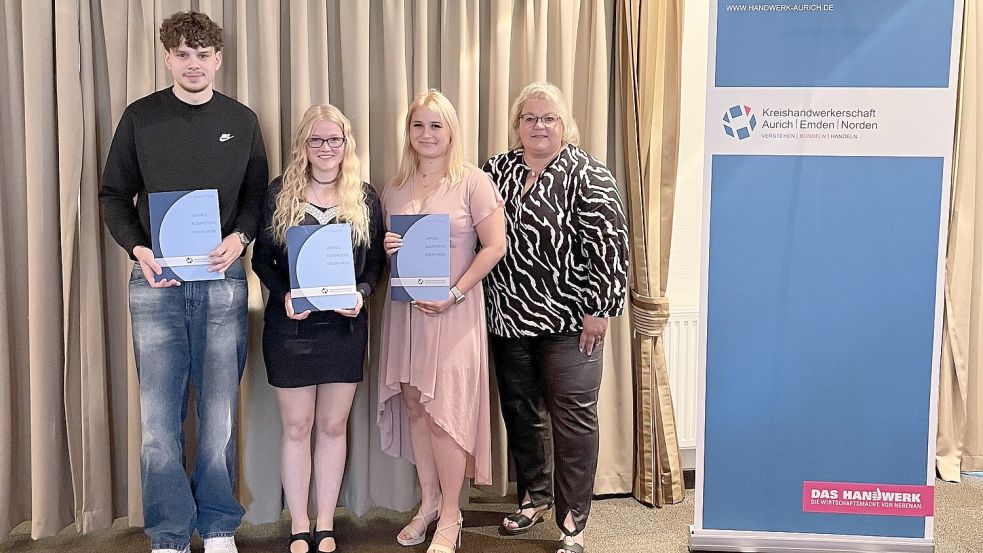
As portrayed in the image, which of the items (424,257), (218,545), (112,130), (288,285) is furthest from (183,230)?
(218,545)

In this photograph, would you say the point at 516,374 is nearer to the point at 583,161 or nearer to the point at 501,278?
the point at 501,278

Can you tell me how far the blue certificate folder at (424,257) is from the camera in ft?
9.11

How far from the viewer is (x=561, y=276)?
2848mm

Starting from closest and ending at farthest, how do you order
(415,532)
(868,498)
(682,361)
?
(868,498), (415,532), (682,361)

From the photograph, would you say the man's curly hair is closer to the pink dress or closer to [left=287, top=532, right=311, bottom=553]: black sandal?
the pink dress

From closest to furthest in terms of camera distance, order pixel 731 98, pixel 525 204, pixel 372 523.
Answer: pixel 731 98, pixel 525 204, pixel 372 523

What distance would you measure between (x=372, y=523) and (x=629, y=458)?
3.58 ft

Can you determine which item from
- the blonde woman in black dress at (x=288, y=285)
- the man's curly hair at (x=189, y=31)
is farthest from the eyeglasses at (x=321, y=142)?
the man's curly hair at (x=189, y=31)

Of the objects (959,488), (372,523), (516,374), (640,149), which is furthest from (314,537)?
(959,488)

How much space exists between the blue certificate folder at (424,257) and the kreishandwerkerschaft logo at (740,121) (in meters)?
0.96

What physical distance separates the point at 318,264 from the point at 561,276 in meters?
0.82

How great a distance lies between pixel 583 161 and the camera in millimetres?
2832

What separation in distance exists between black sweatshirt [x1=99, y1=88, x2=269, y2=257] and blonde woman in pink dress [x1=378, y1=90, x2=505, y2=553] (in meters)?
0.53

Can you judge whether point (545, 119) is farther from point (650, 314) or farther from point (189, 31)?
point (189, 31)
